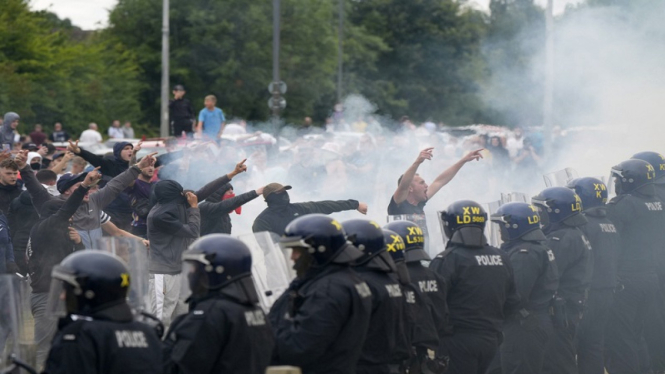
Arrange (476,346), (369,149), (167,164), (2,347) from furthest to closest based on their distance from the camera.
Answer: (369,149) < (167,164) < (476,346) < (2,347)

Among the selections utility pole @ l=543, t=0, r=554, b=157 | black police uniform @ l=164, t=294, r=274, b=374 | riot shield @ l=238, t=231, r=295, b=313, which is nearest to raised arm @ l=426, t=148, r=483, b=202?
riot shield @ l=238, t=231, r=295, b=313

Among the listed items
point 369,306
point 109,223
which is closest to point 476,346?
point 369,306

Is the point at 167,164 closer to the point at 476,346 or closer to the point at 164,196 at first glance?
the point at 164,196

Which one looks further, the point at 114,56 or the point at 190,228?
the point at 114,56

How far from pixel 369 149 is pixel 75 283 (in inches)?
503

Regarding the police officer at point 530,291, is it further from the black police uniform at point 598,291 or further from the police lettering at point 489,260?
the black police uniform at point 598,291

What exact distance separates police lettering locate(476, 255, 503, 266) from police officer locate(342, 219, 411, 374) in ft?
4.64

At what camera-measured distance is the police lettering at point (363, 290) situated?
5.88 m

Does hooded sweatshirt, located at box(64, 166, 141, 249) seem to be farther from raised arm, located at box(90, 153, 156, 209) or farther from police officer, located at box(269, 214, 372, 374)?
police officer, located at box(269, 214, 372, 374)

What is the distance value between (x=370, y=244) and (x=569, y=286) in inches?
136

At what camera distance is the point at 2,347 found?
5793 mm

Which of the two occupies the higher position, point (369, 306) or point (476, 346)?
point (369, 306)

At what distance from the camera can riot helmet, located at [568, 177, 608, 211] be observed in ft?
34.6

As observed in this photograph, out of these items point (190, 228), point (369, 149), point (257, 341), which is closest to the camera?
point (257, 341)
